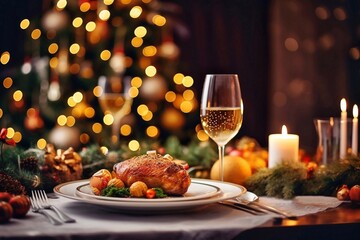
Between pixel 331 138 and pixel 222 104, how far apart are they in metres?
0.40

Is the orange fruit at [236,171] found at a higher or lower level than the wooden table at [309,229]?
higher

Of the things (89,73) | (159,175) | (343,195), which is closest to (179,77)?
(89,73)

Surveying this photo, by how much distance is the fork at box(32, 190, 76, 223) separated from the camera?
1.24m

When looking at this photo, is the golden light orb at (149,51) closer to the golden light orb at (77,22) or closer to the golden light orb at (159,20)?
the golden light orb at (159,20)

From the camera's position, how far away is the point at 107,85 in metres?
2.57

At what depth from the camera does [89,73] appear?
4.02 metres

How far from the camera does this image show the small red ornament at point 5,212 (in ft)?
4.00

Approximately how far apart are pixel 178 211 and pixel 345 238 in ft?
1.07

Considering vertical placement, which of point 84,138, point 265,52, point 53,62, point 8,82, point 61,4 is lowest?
point 84,138

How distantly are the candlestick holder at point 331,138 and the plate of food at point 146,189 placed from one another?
41 cm

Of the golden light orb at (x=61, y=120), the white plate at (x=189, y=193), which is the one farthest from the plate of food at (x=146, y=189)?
the golden light orb at (x=61, y=120)

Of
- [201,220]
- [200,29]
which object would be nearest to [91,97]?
[200,29]

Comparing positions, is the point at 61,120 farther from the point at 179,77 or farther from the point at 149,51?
the point at 179,77

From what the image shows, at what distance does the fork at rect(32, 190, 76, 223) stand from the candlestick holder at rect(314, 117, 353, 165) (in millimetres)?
740
